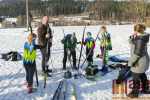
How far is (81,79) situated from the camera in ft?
13.5

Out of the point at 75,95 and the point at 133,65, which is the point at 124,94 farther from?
the point at 75,95

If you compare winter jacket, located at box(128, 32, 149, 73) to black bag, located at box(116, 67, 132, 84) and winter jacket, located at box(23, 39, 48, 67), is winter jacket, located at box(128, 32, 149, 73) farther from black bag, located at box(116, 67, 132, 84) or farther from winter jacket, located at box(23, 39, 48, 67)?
winter jacket, located at box(23, 39, 48, 67)

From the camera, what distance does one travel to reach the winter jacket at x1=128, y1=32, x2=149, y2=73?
8.50 ft

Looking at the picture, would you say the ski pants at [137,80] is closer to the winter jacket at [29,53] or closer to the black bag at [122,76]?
the black bag at [122,76]

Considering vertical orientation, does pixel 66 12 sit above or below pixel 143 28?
above

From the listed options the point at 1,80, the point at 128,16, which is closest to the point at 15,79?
the point at 1,80

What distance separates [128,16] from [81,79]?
111 meters

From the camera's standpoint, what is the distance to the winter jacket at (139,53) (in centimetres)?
259

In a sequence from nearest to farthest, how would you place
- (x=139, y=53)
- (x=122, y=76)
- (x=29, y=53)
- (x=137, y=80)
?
(x=139, y=53) → (x=137, y=80) → (x=29, y=53) → (x=122, y=76)

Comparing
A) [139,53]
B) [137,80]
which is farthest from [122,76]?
[139,53]

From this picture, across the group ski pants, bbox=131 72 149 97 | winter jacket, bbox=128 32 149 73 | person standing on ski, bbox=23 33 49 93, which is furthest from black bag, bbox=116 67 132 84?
person standing on ski, bbox=23 33 49 93

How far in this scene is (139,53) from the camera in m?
2.60

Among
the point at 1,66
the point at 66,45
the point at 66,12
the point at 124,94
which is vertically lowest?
the point at 124,94

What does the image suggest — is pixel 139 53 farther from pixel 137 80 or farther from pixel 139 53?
pixel 137 80
